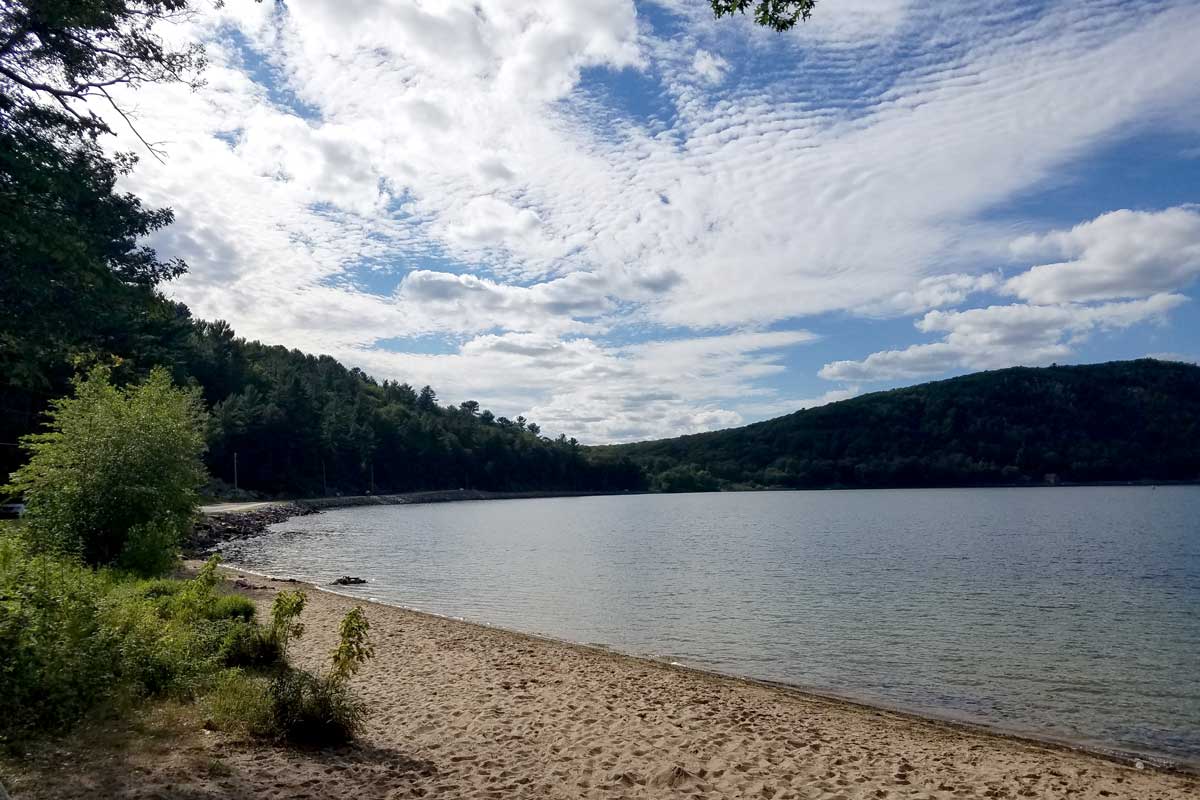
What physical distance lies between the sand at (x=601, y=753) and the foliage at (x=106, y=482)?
309 inches

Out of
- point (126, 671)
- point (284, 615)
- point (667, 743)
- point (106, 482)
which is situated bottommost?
point (667, 743)

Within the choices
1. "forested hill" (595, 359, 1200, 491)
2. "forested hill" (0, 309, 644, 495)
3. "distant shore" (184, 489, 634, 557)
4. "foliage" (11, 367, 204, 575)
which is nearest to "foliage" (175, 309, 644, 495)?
"forested hill" (0, 309, 644, 495)

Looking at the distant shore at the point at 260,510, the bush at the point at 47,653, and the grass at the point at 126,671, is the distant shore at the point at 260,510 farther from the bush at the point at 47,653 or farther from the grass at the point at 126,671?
the bush at the point at 47,653

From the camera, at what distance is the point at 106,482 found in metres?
20.8

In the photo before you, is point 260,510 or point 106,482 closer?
point 106,482

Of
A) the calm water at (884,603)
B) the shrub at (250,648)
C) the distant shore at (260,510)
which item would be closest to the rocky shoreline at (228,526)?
the distant shore at (260,510)

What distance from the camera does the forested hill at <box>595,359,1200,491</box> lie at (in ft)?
487

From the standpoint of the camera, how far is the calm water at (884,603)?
16.2 m

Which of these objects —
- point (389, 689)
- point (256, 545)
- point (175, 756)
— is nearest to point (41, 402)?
point (256, 545)

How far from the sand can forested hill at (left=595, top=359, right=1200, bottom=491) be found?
539ft

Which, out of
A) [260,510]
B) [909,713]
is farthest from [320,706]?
[260,510]

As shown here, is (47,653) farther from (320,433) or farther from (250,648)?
(320,433)

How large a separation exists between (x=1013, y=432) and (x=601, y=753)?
173 m

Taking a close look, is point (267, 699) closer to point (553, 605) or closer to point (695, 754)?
point (695, 754)
